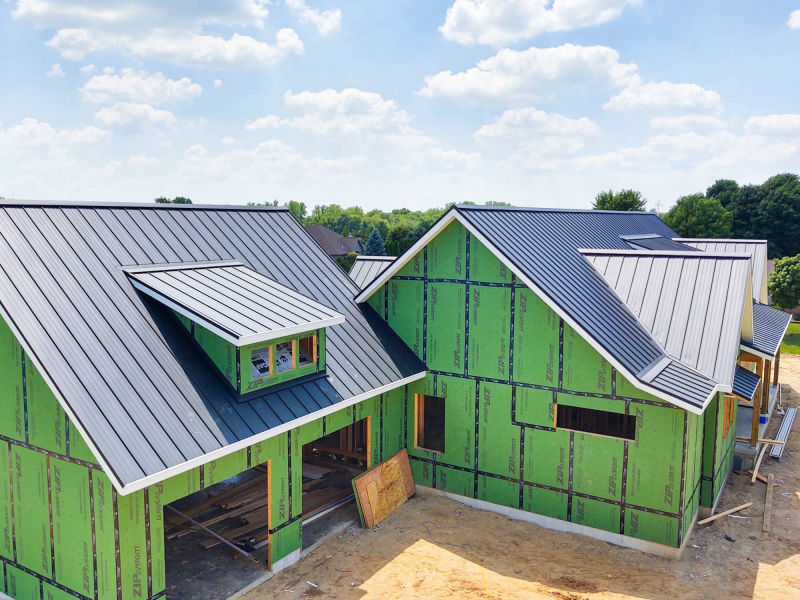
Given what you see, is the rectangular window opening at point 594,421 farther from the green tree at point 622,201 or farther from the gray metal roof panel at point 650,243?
the green tree at point 622,201

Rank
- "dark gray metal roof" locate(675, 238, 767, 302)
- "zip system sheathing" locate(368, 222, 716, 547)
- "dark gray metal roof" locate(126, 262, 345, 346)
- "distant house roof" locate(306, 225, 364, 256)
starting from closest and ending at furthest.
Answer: "dark gray metal roof" locate(126, 262, 345, 346)
"zip system sheathing" locate(368, 222, 716, 547)
"dark gray metal roof" locate(675, 238, 767, 302)
"distant house roof" locate(306, 225, 364, 256)

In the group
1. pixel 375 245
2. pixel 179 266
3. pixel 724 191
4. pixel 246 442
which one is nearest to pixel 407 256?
pixel 179 266

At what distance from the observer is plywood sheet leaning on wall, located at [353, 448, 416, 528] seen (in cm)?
1492

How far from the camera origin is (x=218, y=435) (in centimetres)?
1084

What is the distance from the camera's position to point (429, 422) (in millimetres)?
18547

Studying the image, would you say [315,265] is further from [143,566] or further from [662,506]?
[662,506]

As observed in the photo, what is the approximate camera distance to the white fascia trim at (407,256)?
15492 millimetres

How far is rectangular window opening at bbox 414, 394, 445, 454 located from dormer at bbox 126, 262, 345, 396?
4.13 m

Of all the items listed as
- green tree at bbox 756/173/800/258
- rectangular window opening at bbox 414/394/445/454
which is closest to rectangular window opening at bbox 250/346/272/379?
rectangular window opening at bbox 414/394/445/454

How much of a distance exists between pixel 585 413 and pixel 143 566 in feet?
32.9

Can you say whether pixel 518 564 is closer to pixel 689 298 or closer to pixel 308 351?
pixel 308 351

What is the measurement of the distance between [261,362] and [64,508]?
4195 millimetres

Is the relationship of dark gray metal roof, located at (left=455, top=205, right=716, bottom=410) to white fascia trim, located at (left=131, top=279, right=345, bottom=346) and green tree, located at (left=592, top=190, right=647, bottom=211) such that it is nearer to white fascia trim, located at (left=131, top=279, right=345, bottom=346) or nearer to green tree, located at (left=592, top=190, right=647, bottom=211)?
white fascia trim, located at (left=131, top=279, right=345, bottom=346)

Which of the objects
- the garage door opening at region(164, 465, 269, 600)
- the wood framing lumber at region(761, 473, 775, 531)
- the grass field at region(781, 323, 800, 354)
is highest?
the grass field at region(781, 323, 800, 354)
